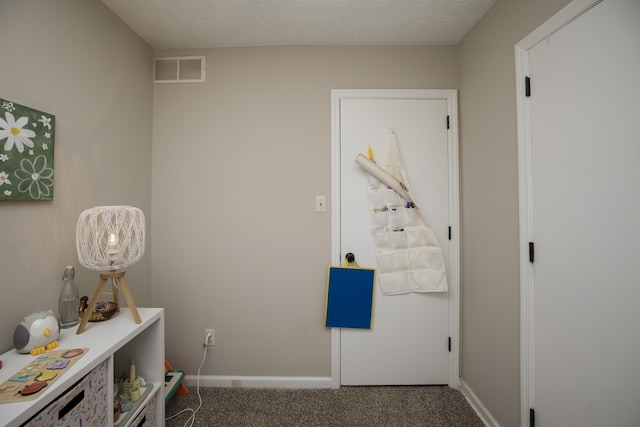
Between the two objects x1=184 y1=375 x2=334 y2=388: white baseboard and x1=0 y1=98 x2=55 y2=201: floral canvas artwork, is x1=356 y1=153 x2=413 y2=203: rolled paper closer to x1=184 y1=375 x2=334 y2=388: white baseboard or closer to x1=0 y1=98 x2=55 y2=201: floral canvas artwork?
x1=184 y1=375 x2=334 y2=388: white baseboard

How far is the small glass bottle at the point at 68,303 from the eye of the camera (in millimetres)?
1103

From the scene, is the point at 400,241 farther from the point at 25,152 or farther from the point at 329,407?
the point at 25,152

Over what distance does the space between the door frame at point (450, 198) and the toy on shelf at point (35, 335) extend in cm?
145

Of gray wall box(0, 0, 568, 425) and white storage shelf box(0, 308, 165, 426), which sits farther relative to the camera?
gray wall box(0, 0, 568, 425)

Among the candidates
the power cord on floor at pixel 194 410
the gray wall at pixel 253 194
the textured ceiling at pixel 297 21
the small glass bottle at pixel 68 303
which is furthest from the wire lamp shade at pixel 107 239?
the textured ceiling at pixel 297 21

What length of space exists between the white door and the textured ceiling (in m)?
A: 0.68

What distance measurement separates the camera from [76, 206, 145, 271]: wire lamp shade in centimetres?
107

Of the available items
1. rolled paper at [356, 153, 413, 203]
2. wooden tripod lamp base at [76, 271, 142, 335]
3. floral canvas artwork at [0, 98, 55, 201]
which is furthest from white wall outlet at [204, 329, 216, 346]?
rolled paper at [356, 153, 413, 203]

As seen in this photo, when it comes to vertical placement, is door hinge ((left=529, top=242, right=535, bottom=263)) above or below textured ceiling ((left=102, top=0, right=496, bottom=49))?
below

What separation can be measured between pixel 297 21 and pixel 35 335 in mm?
2082

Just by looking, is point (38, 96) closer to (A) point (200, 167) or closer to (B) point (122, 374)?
(A) point (200, 167)

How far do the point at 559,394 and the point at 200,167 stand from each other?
2427 millimetres

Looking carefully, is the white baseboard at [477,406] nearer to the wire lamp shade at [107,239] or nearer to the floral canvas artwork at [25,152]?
the wire lamp shade at [107,239]

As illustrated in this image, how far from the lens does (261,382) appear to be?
1775 millimetres
